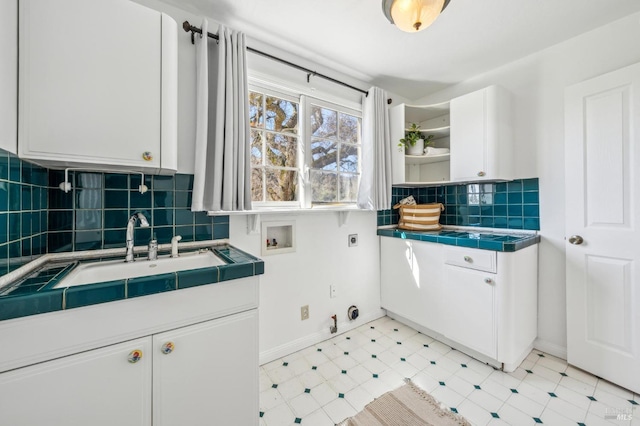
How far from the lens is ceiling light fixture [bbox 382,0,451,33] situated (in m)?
1.13

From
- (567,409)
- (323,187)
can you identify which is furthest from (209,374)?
(567,409)

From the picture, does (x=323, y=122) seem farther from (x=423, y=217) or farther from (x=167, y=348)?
(x=167, y=348)

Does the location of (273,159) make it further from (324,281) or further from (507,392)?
(507,392)

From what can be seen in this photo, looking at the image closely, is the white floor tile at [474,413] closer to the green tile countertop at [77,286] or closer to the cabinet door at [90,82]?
the green tile countertop at [77,286]

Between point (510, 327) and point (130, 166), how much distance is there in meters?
2.47

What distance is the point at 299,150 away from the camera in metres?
2.09

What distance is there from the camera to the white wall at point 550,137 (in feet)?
6.05

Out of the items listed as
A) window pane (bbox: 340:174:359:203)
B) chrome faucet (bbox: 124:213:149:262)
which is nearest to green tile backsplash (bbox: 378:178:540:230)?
window pane (bbox: 340:174:359:203)

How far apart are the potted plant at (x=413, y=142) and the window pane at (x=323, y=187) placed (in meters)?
0.77

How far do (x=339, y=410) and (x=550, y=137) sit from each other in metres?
2.47

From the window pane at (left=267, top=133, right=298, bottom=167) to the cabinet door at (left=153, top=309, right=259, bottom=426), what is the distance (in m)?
1.19

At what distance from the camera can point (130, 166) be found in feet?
3.91

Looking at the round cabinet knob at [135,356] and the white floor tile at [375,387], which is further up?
the round cabinet knob at [135,356]

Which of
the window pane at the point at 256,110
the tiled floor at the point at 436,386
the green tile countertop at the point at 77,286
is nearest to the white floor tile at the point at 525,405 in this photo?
the tiled floor at the point at 436,386
